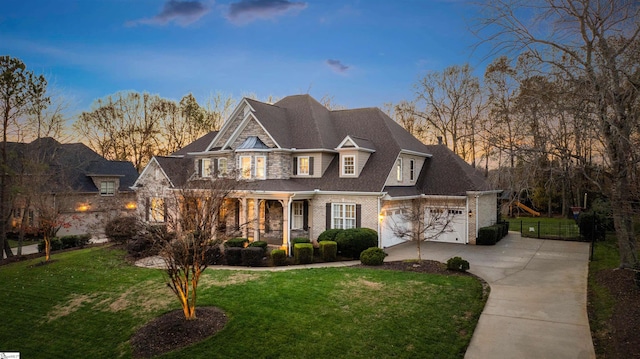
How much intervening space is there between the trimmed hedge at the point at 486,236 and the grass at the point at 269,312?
8769 millimetres

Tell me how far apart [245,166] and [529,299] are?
1611 cm

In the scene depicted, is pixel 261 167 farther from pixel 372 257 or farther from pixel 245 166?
pixel 372 257

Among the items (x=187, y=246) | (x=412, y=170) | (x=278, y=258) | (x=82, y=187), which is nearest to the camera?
(x=187, y=246)

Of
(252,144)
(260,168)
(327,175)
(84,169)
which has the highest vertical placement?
(252,144)

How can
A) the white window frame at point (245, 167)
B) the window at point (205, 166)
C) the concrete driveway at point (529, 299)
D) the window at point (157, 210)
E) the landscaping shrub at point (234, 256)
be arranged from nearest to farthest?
the concrete driveway at point (529, 299) < the window at point (157, 210) < the landscaping shrub at point (234, 256) < the white window frame at point (245, 167) < the window at point (205, 166)

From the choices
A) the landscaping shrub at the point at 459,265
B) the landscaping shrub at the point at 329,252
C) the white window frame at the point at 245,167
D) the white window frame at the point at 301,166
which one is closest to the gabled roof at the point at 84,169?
the white window frame at the point at 245,167

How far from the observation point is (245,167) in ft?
73.4

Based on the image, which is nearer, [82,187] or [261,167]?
[261,167]

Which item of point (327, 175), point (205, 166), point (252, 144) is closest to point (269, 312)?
point (327, 175)

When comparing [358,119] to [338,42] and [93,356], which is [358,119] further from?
[93,356]

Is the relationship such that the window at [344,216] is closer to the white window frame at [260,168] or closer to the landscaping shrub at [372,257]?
the landscaping shrub at [372,257]

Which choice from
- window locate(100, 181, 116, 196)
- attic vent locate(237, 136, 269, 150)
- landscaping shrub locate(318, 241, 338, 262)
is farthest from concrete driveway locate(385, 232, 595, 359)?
window locate(100, 181, 116, 196)

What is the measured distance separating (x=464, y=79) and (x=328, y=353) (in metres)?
34.0

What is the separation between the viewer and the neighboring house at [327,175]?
20.1 metres
